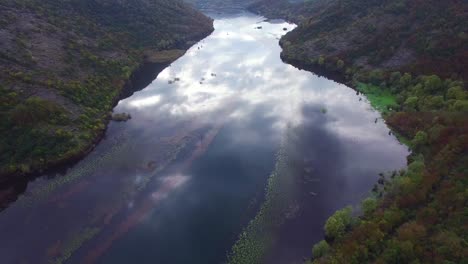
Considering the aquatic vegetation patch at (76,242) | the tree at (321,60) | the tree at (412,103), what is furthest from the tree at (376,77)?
the aquatic vegetation patch at (76,242)

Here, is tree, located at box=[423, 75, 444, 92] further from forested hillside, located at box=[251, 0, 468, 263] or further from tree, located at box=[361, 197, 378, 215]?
tree, located at box=[361, 197, 378, 215]

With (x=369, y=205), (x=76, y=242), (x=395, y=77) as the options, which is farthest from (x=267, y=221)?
(x=395, y=77)

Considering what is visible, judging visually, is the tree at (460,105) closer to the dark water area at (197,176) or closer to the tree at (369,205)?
the dark water area at (197,176)

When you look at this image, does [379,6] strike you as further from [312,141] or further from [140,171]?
[140,171]

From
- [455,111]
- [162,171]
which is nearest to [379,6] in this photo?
[455,111]

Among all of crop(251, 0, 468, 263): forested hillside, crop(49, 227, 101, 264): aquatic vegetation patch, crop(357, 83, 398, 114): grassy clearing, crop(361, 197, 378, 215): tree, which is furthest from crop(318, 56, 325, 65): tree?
crop(49, 227, 101, 264): aquatic vegetation patch

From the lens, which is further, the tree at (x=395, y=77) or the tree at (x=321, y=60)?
the tree at (x=321, y=60)
